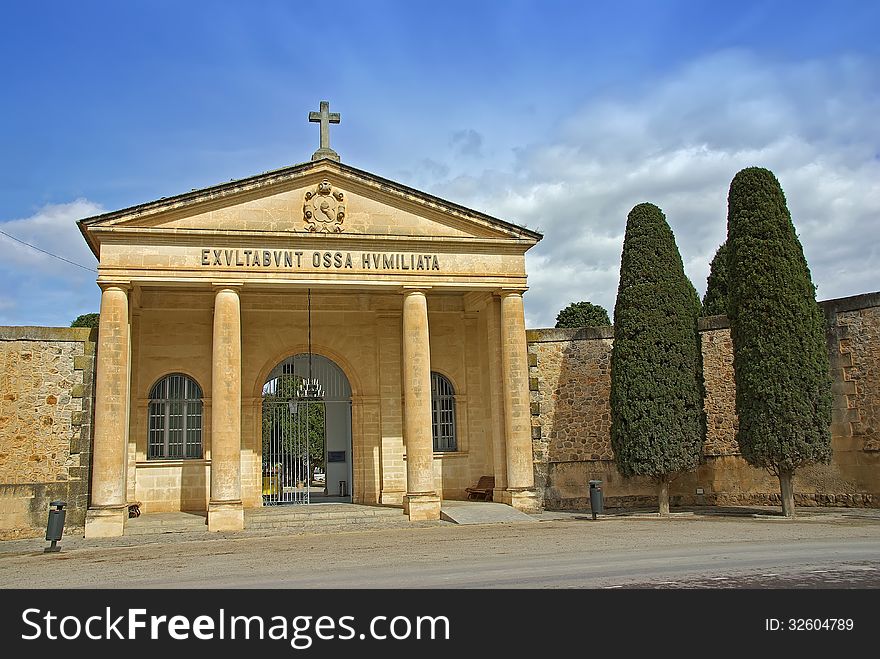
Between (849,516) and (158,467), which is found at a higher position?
(158,467)

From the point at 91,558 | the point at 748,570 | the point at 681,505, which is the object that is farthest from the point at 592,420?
the point at 91,558

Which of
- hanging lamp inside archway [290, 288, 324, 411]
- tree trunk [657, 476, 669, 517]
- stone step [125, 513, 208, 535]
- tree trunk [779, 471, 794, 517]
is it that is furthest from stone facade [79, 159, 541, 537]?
tree trunk [779, 471, 794, 517]

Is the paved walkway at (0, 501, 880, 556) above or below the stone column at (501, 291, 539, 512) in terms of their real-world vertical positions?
below

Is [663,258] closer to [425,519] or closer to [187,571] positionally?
[425,519]

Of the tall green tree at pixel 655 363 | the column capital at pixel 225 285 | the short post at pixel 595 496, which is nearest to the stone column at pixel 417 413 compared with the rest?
the short post at pixel 595 496

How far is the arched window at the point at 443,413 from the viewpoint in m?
20.0

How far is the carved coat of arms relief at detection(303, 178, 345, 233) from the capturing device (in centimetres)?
1700

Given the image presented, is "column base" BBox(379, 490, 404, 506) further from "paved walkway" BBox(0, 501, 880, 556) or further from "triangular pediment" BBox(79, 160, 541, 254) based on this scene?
"triangular pediment" BBox(79, 160, 541, 254)

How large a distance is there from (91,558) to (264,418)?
24.3 ft

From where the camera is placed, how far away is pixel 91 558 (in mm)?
12625

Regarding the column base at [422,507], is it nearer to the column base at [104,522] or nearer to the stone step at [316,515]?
the stone step at [316,515]

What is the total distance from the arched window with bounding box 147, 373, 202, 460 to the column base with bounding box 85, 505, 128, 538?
3294mm

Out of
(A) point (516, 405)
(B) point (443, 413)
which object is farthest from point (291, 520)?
(A) point (516, 405)

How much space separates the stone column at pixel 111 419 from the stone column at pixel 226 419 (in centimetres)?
175
